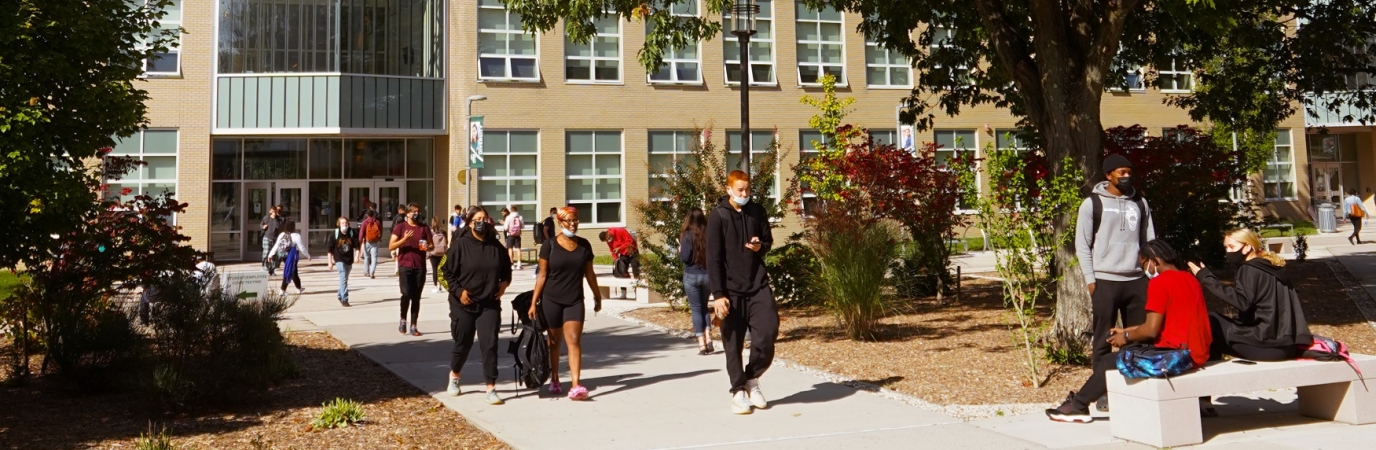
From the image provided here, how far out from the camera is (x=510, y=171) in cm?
3231

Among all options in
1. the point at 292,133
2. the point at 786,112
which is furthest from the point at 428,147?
the point at 786,112

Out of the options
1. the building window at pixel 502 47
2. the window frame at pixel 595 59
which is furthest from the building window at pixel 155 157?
the window frame at pixel 595 59

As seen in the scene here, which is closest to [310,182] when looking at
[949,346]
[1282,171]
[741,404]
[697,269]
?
[697,269]

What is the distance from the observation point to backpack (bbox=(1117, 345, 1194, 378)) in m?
6.68

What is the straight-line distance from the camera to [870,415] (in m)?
7.99

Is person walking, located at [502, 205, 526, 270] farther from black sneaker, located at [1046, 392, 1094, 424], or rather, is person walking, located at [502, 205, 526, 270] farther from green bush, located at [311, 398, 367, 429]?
black sneaker, located at [1046, 392, 1094, 424]

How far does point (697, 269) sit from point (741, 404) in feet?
12.9

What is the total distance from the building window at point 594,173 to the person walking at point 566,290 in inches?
943

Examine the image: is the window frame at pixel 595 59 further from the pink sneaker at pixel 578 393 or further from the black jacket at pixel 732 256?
the black jacket at pixel 732 256

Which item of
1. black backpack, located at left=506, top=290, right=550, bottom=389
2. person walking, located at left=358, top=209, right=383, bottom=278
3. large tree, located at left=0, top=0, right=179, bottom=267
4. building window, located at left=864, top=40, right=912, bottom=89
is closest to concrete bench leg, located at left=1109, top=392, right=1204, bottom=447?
black backpack, located at left=506, top=290, right=550, bottom=389

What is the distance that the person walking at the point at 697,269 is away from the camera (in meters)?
11.4

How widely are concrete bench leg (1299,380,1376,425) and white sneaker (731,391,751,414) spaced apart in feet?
12.1

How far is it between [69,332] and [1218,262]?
→ 18234 mm

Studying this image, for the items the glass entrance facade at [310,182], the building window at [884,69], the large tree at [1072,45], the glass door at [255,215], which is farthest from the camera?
the building window at [884,69]
